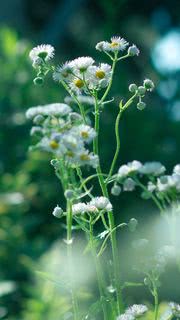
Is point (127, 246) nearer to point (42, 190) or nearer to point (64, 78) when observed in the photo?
point (42, 190)

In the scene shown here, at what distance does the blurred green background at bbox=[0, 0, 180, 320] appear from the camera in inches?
119

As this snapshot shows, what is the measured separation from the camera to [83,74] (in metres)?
1.34

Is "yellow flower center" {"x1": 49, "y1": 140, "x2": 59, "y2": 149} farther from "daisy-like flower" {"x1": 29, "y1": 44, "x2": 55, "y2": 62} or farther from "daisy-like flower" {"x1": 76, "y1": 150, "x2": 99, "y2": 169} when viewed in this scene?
"daisy-like flower" {"x1": 29, "y1": 44, "x2": 55, "y2": 62}

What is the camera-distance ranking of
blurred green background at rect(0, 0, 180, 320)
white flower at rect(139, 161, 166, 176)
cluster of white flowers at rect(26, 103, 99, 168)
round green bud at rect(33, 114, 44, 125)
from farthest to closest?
blurred green background at rect(0, 0, 180, 320)
white flower at rect(139, 161, 166, 176)
round green bud at rect(33, 114, 44, 125)
cluster of white flowers at rect(26, 103, 99, 168)

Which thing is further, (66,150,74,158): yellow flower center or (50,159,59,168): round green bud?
(50,159,59,168): round green bud

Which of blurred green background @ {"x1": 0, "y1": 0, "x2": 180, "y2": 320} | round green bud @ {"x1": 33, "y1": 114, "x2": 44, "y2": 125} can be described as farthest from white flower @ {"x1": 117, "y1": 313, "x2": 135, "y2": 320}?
blurred green background @ {"x1": 0, "y1": 0, "x2": 180, "y2": 320}

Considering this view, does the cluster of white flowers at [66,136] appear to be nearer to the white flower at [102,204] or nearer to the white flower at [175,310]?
the white flower at [102,204]

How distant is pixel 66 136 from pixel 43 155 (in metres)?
2.80

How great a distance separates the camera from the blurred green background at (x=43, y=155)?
3023 mm

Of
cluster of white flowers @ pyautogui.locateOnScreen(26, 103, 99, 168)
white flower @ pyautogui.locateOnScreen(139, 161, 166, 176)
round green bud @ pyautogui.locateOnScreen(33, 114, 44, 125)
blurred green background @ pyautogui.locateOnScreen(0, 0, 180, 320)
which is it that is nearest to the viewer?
cluster of white flowers @ pyautogui.locateOnScreen(26, 103, 99, 168)

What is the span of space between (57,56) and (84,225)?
4899 mm

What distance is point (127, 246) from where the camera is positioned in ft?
10.8

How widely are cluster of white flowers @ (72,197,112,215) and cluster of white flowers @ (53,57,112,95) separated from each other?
0.71 feet

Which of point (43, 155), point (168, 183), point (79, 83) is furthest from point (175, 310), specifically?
point (43, 155)
